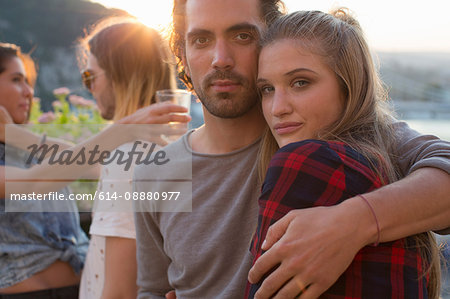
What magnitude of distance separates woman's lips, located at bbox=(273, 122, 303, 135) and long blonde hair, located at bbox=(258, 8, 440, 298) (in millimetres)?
86

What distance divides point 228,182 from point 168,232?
13.4 inches

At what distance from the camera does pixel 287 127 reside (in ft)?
4.83

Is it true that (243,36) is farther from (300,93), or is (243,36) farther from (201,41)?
(300,93)

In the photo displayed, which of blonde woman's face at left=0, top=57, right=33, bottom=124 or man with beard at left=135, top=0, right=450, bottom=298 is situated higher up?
blonde woman's face at left=0, top=57, right=33, bottom=124

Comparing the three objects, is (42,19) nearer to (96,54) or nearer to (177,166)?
(96,54)

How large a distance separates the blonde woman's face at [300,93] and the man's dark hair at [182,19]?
0.35m

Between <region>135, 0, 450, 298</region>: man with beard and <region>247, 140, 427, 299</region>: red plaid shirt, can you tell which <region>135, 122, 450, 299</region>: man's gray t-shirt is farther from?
<region>247, 140, 427, 299</region>: red plaid shirt

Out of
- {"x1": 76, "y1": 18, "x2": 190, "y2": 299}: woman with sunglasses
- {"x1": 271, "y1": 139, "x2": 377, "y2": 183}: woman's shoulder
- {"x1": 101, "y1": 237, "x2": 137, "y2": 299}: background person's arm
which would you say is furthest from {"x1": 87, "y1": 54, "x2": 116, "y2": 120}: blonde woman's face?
{"x1": 271, "y1": 139, "x2": 377, "y2": 183}: woman's shoulder

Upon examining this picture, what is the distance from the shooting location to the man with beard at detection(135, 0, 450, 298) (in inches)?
53.8

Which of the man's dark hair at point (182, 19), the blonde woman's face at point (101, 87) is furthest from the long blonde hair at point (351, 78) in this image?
the blonde woman's face at point (101, 87)

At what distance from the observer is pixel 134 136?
7.46 feet

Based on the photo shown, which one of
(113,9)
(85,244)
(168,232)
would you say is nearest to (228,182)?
(168,232)

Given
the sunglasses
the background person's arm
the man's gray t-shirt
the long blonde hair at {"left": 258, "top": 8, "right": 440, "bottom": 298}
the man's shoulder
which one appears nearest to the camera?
the long blonde hair at {"left": 258, "top": 8, "right": 440, "bottom": 298}

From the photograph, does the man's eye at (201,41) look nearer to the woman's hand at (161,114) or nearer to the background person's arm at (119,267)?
the woman's hand at (161,114)
